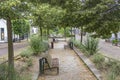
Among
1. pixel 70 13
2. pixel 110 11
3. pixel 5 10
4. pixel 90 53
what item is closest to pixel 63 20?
pixel 70 13

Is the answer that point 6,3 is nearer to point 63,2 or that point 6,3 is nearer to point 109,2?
point 63,2

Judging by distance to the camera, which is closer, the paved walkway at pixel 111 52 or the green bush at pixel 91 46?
the green bush at pixel 91 46

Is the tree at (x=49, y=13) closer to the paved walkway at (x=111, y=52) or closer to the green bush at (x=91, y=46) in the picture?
the green bush at (x=91, y=46)

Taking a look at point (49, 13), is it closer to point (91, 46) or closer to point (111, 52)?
point (91, 46)

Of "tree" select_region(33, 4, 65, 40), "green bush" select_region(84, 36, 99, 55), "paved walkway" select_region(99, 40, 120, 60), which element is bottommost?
"paved walkway" select_region(99, 40, 120, 60)

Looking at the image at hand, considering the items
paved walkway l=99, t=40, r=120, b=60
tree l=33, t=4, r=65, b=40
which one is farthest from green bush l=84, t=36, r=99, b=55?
tree l=33, t=4, r=65, b=40

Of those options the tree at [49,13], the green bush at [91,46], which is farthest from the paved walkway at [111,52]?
the tree at [49,13]

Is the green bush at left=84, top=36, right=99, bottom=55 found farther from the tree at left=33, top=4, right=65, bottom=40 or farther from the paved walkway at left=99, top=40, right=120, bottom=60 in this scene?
the tree at left=33, top=4, right=65, bottom=40

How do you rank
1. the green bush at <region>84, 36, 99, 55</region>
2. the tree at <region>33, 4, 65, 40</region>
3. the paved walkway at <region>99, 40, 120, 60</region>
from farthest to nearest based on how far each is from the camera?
the paved walkway at <region>99, 40, 120, 60</region>, the green bush at <region>84, 36, 99, 55</region>, the tree at <region>33, 4, 65, 40</region>

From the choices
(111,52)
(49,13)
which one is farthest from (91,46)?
(111,52)

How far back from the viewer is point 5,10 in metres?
10.1

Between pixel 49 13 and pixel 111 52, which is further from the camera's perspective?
pixel 111 52

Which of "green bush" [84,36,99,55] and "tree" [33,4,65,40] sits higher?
"tree" [33,4,65,40]

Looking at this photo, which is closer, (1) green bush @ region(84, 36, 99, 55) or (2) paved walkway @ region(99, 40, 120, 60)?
(1) green bush @ region(84, 36, 99, 55)
